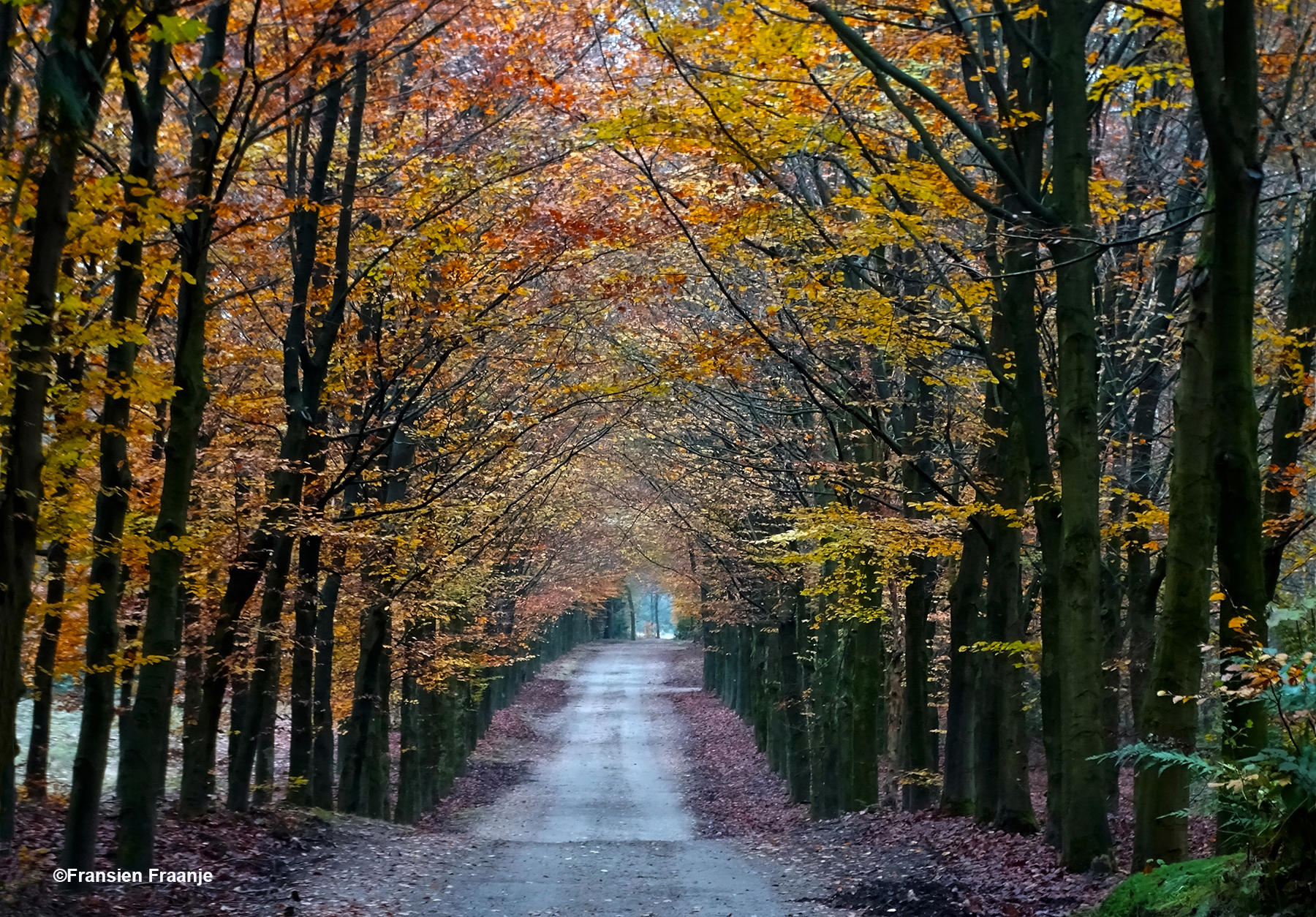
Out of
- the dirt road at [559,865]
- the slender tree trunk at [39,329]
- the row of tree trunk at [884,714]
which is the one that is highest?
the slender tree trunk at [39,329]

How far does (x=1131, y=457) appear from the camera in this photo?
17.2m

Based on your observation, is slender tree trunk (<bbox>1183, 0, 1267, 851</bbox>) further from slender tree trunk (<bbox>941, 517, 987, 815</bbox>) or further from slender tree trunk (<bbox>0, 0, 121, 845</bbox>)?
slender tree trunk (<bbox>0, 0, 121, 845</bbox>)

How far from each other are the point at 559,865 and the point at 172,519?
284 inches

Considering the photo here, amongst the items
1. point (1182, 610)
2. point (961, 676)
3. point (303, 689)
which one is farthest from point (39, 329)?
point (961, 676)

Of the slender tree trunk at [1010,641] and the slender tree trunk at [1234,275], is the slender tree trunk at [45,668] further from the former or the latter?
the slender tree trunk at [1010,641]

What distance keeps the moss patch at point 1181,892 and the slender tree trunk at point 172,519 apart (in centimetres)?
777

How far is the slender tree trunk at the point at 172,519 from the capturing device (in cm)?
947

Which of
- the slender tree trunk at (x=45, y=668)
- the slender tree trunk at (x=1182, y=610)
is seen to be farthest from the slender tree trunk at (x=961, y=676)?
the slender tree trunk at (x=45, y=668)

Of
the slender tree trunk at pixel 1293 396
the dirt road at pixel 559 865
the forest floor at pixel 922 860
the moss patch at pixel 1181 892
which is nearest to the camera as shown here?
the moss patch at pixel 1181 892

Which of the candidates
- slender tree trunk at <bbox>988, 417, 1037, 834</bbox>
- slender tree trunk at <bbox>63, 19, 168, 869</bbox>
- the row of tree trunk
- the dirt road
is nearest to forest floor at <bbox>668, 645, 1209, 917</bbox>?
slender tree trunk at <bbox>988, 417, 1037, 834</bbox>

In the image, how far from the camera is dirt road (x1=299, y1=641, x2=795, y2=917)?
1082cm

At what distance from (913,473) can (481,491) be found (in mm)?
7992

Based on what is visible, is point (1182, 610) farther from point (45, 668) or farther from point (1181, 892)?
point (45, 668)

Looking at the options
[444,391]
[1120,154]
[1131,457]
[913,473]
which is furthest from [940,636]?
[444,391]
